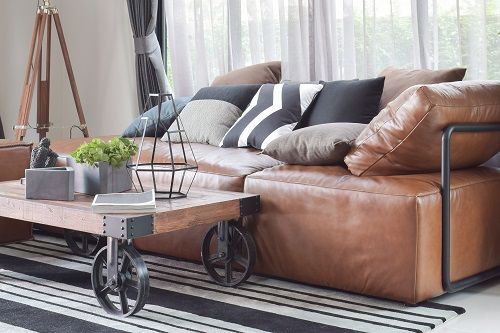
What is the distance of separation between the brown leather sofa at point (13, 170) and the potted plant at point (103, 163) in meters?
0.96

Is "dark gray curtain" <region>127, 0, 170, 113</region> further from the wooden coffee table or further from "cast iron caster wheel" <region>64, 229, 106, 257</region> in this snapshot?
the wooden coffee table

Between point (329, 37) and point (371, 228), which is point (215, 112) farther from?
point (371, 228)

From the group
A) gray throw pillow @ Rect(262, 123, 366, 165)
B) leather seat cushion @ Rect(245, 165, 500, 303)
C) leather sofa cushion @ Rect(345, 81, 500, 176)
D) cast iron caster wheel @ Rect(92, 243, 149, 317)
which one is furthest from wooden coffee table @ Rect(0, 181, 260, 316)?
leather sofa cushion @ Rect(345, 81, 500, 176)

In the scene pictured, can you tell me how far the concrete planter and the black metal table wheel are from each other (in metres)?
0.38

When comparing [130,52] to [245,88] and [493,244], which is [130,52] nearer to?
[245,88]

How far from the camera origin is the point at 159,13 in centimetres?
569

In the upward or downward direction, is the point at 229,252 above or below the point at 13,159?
below

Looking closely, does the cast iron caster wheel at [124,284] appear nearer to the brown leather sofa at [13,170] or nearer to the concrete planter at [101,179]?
the concrete planter at [101,179]

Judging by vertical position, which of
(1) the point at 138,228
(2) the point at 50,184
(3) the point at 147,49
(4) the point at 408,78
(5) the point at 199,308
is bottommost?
(5) the point at 199,308

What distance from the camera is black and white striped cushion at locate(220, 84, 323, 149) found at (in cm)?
378

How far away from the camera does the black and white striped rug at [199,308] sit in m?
2.60

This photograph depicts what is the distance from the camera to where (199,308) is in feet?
9.22

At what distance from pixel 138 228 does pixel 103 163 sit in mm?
507

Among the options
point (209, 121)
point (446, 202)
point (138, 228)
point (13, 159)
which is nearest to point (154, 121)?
point (209, 121)
